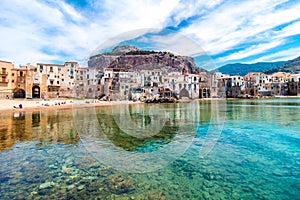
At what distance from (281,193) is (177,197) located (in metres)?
2.88

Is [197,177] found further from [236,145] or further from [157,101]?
[157,101]

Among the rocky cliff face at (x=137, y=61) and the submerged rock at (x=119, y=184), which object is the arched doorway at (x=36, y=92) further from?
the submerged rock at (x=119, y=184)

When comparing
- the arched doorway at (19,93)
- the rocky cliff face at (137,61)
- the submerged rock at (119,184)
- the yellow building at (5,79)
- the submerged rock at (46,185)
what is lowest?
the submerged rock at (119,184)

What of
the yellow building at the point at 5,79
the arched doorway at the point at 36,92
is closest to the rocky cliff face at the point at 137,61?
the arched doorway at the point at 36,92

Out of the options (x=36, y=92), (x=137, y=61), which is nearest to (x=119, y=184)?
(x=36, y=92)

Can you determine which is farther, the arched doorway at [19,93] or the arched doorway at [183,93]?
the arched doorway at [183,93]

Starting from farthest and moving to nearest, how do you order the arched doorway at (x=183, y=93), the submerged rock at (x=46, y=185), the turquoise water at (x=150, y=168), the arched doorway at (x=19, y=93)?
the arched doorway at (x=183, y=93)
the arched doorway at (x=19, y=93)
the submerged rock at (x=46, y=185)
the turquoise water at (x=150, y=168)

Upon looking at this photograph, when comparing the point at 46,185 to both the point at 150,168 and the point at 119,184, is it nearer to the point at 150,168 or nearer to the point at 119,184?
the point at 119,184

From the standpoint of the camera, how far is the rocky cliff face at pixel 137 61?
6912 cm

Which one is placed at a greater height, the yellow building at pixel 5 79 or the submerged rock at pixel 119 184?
the yellow building at pixel 5 79

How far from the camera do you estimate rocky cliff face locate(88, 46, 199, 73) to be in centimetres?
6912

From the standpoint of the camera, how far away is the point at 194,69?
105562mm

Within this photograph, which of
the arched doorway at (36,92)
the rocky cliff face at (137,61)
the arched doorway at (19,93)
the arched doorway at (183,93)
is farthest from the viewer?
the rocky cliff face at (137,61)

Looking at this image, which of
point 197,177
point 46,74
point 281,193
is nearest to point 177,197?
point 197,177
